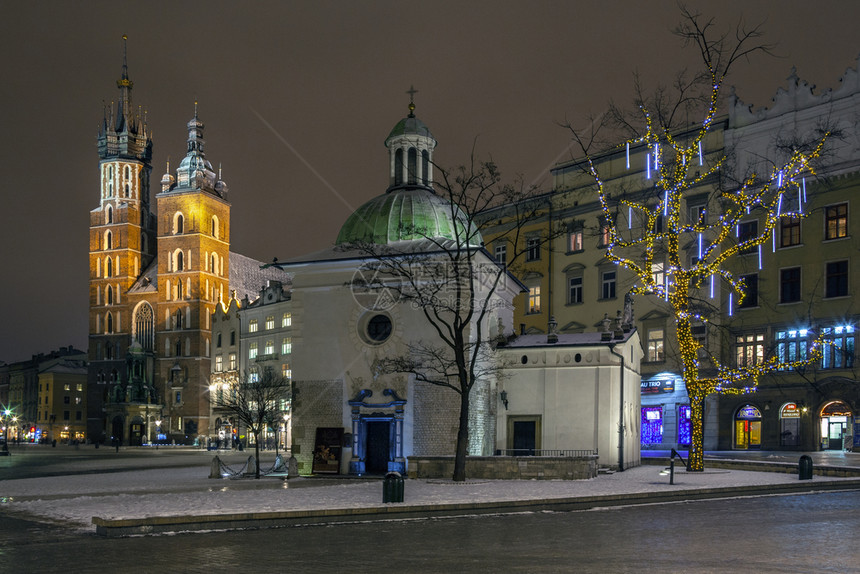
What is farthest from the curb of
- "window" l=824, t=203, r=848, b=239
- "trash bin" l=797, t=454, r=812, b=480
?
"window" l=824, t=203, r=848, b=239

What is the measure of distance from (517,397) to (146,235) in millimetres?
93766

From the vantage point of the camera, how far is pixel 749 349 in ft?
160

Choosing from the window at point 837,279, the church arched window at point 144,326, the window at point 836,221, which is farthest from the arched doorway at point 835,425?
the church arched window at point 144,326

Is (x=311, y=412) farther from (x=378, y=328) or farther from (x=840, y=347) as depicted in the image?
(x=840, y=347)

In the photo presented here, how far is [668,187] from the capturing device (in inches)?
1268

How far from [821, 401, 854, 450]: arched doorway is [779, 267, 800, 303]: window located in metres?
5.62

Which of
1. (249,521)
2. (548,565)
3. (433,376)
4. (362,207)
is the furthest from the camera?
(362,207)

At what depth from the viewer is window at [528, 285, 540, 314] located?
195 feet

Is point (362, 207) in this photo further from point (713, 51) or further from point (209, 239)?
point (209, 239)

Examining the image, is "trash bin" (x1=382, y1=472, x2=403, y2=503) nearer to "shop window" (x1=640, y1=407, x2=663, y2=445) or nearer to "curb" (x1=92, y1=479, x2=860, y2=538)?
"curb" (x1=92, y1=479, x2=860, y2=538)

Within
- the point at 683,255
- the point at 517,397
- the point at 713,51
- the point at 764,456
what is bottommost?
the point at 764,456

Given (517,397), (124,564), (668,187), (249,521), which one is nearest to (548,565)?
(124,564)

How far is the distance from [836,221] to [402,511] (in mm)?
33032

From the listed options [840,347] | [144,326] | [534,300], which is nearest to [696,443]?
[840,347]
